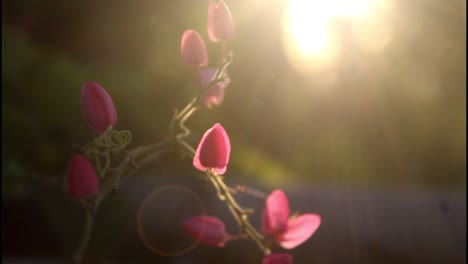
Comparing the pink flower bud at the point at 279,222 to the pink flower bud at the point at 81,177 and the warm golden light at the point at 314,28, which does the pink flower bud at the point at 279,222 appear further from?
the warm golden light at the point at 314,28

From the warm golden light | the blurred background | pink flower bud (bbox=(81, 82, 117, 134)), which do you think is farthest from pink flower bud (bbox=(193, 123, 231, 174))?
the warm golden light

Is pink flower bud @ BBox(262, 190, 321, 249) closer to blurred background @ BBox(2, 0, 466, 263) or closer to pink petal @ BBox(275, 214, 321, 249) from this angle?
pink petal @ BBox(275, 214, 321, 249)

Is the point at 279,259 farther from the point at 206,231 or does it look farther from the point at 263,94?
the point at 263,94

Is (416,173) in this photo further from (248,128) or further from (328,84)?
(248,128)

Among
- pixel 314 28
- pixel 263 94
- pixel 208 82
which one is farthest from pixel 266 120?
pixel 208 82

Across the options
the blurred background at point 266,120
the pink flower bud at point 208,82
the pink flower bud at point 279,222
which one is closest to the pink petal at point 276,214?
the pink flower bud at point 279,222
